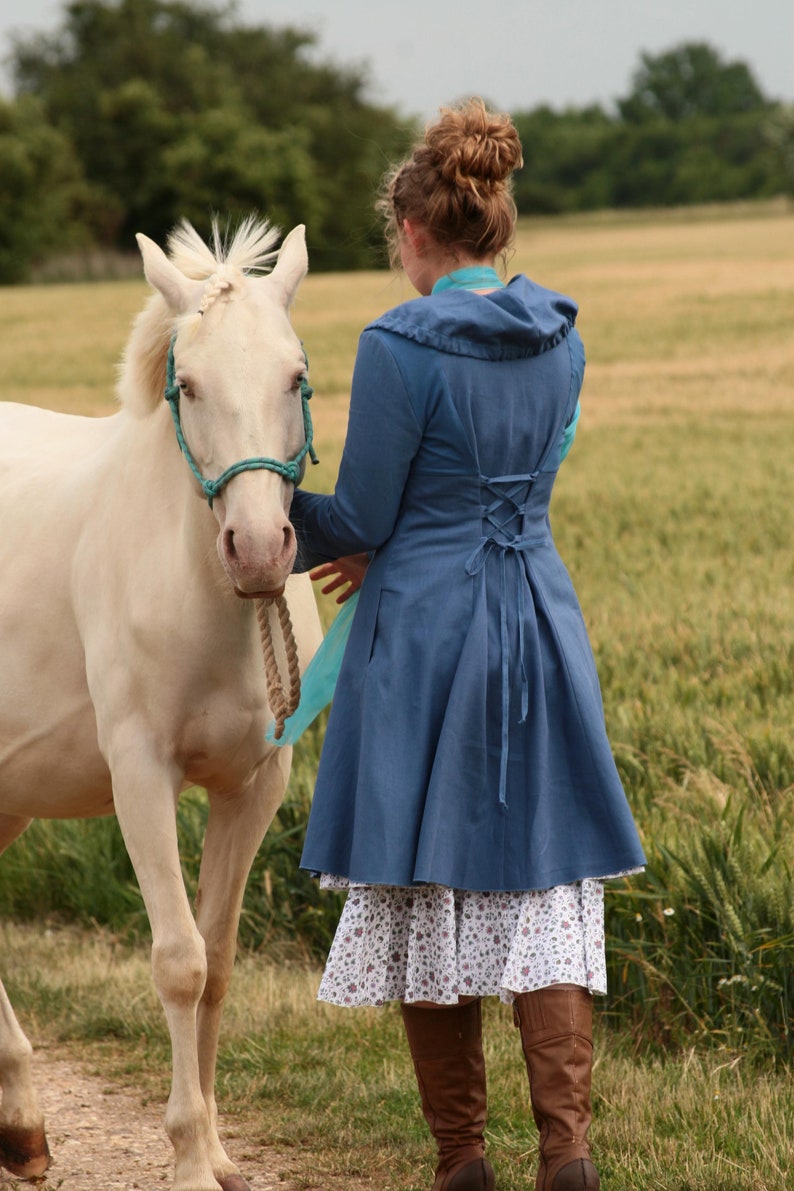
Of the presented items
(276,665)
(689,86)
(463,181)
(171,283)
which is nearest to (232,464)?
(171,283)

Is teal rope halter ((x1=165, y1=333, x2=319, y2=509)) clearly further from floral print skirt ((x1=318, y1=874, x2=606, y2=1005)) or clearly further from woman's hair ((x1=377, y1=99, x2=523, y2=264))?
floral print skirt ((x1=318, y1=874, x2=606, y2=1005))

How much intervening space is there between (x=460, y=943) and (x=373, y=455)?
1.03m

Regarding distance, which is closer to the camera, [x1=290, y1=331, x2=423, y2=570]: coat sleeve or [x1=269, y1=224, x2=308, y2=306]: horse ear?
[x1=290, y1=331, x2=423, y2=570]: coat sleeve

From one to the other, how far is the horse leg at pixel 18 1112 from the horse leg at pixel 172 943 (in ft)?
2.26

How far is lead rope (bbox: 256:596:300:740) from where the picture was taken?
11.0 ft

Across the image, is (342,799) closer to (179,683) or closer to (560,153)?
(179,683)

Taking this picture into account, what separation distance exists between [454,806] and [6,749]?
1303mm

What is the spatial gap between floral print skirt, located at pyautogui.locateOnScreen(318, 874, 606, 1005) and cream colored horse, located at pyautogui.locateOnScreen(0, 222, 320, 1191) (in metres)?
0.36

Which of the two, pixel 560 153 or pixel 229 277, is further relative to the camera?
pixel 560 153

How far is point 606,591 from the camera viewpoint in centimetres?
903

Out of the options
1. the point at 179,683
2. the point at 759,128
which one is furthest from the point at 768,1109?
the point at 759,128

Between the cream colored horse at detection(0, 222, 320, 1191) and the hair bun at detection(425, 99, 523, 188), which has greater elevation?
the hair bun at detection(425, 99, 523, 188)

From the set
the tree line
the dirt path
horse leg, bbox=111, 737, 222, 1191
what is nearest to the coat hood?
horse leg, bbox=111, 737, 222, 1191

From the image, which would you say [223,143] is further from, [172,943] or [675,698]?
[172,943]
